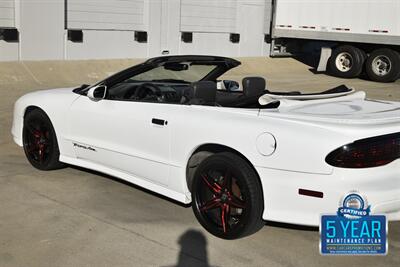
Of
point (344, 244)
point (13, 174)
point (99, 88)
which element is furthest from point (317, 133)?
point (13, 174)

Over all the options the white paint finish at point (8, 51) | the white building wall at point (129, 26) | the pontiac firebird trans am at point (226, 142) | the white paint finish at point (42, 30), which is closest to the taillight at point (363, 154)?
the pontiac firebird trans am at point (226, 142)

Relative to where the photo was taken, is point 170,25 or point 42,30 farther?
point 170,25

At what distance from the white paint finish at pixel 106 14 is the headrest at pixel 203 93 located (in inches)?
503

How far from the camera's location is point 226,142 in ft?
13.6

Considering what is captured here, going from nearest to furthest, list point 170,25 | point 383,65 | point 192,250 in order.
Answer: point 192,250 < point 383,65 < point 170,25

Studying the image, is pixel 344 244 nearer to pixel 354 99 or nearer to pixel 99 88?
pixel 354 99

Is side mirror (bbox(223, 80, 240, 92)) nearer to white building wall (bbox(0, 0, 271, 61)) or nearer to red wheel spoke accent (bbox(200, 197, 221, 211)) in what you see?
red wheel spoke accent (bbox(200, 197, 221, 211))

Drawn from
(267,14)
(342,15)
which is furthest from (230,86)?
(267,14)

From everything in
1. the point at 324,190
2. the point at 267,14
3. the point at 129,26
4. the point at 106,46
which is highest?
the point at 267,14

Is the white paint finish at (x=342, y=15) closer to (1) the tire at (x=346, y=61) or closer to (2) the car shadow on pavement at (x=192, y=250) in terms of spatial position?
(1) the tire at (x=346, y=61)

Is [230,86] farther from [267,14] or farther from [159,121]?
[267,14]

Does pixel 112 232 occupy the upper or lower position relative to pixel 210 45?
lower

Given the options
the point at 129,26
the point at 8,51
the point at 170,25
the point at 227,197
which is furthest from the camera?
the point at 170,25

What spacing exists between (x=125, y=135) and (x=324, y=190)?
202cm
